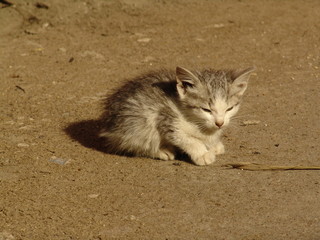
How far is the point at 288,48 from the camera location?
953cm

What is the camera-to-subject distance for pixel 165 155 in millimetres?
6422

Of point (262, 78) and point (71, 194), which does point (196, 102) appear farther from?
point (262, 78)

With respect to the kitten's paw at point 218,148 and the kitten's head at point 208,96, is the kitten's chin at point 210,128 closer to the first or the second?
the kitten's head at point 208,96

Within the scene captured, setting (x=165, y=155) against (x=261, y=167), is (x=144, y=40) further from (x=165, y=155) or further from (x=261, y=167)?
(x=261, y=167)

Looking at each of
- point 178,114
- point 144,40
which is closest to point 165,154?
point 178,114

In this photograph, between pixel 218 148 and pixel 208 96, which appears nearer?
pixel 208 96

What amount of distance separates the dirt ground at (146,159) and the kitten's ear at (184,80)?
73cm

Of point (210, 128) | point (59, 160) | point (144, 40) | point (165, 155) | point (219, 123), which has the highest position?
point (219, 123)

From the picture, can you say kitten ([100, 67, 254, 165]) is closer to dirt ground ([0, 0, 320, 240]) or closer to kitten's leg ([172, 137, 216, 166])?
kitten's leg ([172, 137, 216, 166])

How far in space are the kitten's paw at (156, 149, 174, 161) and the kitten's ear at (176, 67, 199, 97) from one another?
2.02 ft

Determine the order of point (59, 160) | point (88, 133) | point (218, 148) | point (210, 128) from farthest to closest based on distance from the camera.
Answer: point (88, 133), point (218, 148), point (59, 160), point (210, 128)

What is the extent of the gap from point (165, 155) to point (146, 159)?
0.64 ft

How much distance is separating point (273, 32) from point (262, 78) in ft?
5.32

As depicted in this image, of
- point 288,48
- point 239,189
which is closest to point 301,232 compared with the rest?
point 239,189
